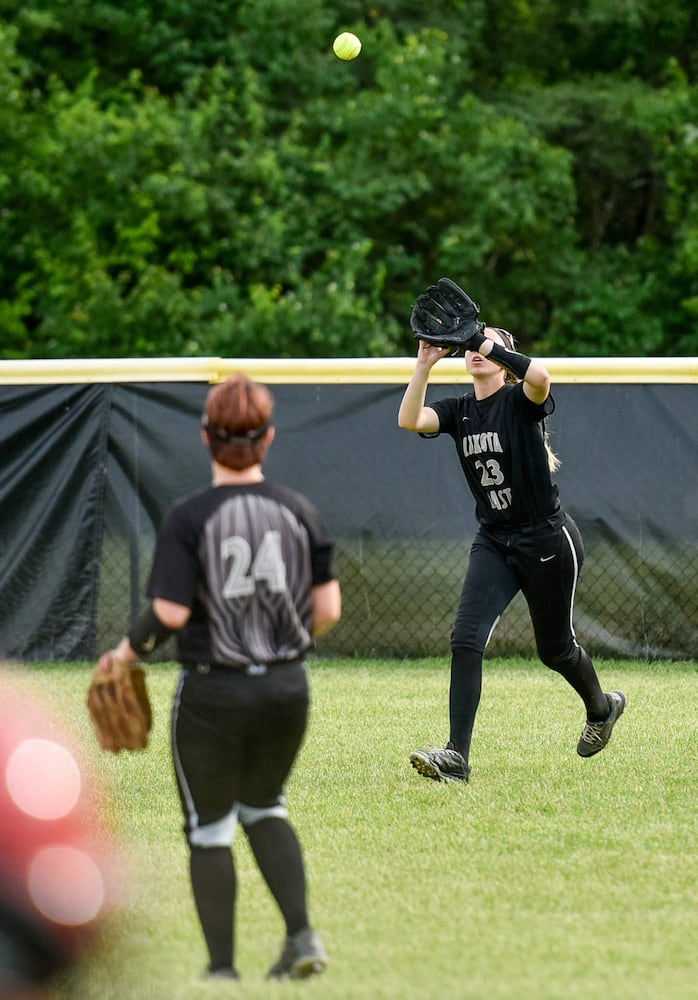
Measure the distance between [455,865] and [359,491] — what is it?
5.01 metres

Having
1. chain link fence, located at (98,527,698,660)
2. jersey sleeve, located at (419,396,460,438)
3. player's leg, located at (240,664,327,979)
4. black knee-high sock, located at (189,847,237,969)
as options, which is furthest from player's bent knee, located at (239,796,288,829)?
chain link fence, located at (98,527,698,660)

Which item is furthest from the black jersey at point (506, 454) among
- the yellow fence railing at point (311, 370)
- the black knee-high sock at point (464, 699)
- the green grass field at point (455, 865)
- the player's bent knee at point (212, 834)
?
the yellow fence railing at point (311, 370)

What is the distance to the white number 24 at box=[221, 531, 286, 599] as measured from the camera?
11.8 ft

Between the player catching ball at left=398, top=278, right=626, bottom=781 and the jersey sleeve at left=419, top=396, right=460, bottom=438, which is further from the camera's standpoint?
the jersey sleeve at left=419, top=396, right=460, bottom=438

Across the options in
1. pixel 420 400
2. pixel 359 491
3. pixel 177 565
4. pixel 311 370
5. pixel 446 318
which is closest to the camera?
pixel 177 565

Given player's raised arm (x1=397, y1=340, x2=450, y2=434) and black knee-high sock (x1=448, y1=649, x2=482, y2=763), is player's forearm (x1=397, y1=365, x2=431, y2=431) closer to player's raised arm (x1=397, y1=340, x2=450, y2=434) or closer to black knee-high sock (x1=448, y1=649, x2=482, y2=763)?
player's raised arm (x1=397, y1=340, x2=450, y2=434)

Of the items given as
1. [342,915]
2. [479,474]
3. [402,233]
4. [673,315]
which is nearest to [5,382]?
[479,474]

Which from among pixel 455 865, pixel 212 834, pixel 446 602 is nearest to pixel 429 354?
pixel 455 865

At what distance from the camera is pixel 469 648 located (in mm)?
6160

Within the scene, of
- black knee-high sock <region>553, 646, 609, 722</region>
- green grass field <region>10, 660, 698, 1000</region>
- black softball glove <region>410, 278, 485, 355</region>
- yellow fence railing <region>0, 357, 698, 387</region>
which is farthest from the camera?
yellow fence railing <region>0, 357, 698, 387</region>

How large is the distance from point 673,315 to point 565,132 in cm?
392

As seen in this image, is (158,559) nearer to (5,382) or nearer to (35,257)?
(5,382)

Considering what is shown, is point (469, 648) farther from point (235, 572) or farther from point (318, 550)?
point (235, 572)

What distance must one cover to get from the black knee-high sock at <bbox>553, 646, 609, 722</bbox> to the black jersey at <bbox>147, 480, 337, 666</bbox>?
2833 mm
